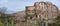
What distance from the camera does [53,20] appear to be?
4367 millimetres

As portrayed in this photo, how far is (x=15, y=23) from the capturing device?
4.38 m

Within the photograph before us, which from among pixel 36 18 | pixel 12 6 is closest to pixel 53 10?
pixel 36 18

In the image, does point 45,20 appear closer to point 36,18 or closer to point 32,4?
point 36,18

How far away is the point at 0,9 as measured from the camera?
4496 millimetres

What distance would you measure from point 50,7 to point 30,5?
0.63 metres

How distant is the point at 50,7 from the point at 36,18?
1.79ft

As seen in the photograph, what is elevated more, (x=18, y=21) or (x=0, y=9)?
(x=0, y=9)

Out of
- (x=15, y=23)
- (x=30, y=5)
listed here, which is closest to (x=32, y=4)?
(x=30, y=5)

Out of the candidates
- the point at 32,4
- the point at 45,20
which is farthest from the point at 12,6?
the point at 45,20

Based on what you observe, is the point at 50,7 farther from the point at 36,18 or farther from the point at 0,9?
the point at 0,9

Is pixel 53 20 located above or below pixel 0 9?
below

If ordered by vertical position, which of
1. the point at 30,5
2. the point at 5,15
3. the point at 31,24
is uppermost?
the point at 30,5

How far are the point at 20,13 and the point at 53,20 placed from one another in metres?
1.04

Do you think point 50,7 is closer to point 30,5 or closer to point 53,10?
point 53,10
